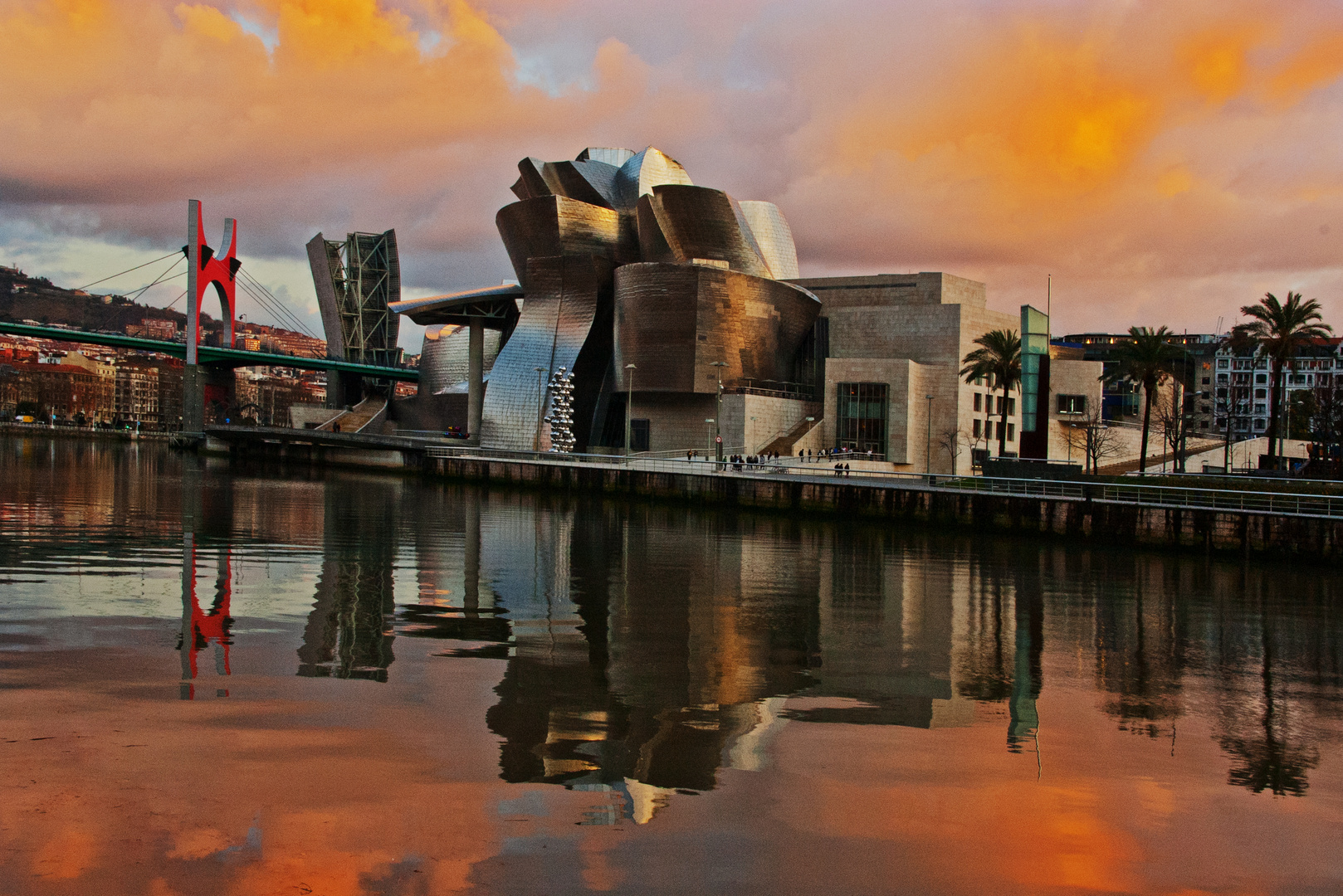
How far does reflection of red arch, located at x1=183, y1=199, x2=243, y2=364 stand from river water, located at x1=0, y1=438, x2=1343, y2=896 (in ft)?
242

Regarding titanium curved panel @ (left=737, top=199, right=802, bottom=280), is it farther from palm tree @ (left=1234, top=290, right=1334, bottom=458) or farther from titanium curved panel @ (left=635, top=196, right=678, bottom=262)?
palm tree @ (left=1234, top=290, right=1334, bottom=458)

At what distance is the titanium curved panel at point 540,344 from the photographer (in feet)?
225

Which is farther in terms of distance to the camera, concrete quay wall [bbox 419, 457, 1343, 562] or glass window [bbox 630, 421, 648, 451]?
glass window [bbox 630, 421, 648, 451]

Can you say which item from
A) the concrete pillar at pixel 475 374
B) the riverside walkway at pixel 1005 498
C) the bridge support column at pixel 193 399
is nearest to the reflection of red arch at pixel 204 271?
the bridge support column at pixel 193 399

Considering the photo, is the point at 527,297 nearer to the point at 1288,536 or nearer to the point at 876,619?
the point at 1288,536

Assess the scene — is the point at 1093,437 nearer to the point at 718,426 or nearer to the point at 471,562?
the point at 718,426

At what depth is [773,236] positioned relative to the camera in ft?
246

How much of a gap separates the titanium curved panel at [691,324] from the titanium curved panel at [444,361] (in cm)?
2370

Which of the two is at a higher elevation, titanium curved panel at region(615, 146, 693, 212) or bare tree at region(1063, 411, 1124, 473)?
titanium curved panel at region(615, 146, 693, 212)

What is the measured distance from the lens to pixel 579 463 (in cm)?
5291

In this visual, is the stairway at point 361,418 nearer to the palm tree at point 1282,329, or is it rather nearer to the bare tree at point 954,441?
the bare tree at point 954,441

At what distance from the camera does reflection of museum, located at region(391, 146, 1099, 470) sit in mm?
64500

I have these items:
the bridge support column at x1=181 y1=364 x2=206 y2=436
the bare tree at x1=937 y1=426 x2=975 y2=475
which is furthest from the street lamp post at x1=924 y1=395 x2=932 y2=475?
the bridge support column at x1=181 y1=364 x2=206 y2=436

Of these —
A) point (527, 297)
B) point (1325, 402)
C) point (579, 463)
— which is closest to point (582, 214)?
point (527, 297)
